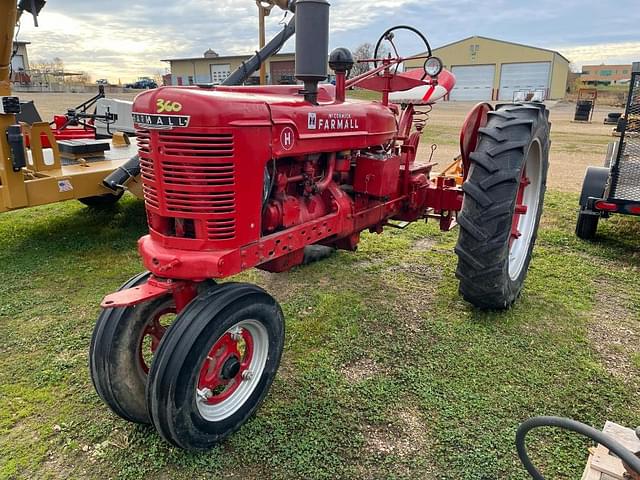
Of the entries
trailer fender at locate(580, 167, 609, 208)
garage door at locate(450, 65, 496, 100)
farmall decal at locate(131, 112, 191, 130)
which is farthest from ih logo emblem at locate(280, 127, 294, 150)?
garage door at locate(450, 65, 496, 100)

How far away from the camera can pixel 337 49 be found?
297 centimetres

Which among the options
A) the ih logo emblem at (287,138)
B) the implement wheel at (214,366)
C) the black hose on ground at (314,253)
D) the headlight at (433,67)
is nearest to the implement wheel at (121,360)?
the implement wheel at (214,366)

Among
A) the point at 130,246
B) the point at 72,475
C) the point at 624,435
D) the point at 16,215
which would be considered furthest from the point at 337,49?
the point at 16,215

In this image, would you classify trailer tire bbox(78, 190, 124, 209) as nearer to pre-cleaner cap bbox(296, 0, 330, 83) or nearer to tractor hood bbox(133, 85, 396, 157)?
tractor hood bbox(133, 85, 396, 157)

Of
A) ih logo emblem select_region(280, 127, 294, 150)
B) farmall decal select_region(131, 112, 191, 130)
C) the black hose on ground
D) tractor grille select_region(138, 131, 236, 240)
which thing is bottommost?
the black hose on ground

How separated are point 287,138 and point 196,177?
52cm

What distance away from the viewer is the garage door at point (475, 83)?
4244cm

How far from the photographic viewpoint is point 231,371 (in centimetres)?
237

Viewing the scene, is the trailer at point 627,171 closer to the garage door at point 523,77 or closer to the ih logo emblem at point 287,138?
the ih logo emblem at point 287,138

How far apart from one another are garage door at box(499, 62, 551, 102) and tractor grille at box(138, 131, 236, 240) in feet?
137

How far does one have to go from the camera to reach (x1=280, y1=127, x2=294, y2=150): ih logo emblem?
8.00ft

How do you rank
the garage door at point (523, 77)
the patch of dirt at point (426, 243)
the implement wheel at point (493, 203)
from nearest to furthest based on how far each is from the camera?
the implement wheel at point (493, 203), the patch of dirt at point (426, 243), the garage door at point (523, 77)

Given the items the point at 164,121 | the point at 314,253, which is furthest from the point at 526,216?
the point at 164,121

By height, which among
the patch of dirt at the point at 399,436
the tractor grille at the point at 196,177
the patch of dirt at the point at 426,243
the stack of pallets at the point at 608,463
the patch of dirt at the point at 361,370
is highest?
the tractor grille at the point at 196,177
